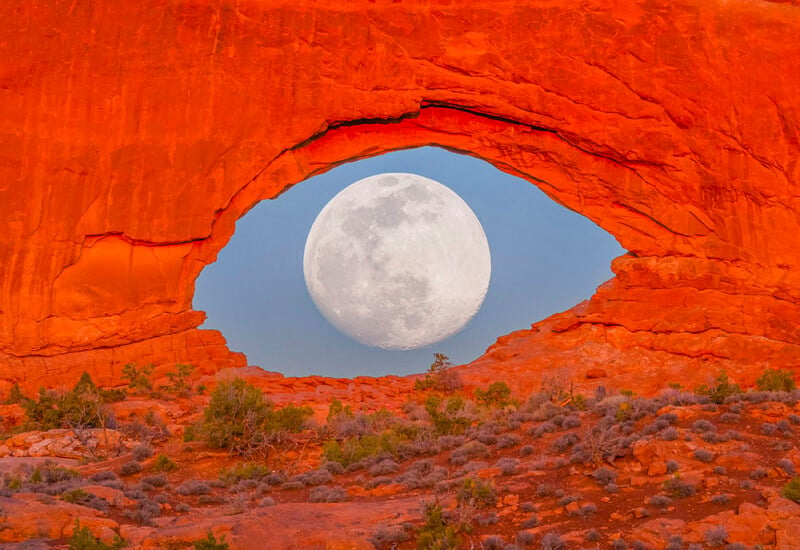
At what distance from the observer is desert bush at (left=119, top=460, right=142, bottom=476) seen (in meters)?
12.0

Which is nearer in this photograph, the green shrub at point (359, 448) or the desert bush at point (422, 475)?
the desert bush at point (422, 475)

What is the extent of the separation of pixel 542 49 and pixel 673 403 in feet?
37.3

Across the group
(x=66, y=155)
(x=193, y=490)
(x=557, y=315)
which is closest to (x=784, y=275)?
(x=557, y=315)

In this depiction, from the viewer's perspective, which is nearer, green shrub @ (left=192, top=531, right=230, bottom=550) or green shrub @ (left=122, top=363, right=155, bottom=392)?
green shrub @ (left=192, top=531, right=230, bottom=550)

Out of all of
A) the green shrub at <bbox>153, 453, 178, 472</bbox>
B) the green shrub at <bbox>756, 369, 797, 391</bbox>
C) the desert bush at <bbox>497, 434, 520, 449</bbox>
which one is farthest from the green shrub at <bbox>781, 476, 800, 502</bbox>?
the green shrub at <bbox>153, 453, 178, 472</bbox>

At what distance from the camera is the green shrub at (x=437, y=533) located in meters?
8.51

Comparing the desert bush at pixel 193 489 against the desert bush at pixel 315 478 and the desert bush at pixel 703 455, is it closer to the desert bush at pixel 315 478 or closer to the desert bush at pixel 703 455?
the desert bush at pixel 315 478

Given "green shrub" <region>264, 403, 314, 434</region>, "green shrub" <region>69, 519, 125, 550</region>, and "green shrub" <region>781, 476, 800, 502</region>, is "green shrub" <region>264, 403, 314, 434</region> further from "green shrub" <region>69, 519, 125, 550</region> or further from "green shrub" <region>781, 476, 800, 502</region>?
"green shrub" <region>781, 476, 800, 502</region>

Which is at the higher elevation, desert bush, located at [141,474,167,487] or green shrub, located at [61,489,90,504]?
desert bush, located at [141,474,167,487]

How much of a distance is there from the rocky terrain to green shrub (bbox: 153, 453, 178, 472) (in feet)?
0.10

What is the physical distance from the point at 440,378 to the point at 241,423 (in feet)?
24.9

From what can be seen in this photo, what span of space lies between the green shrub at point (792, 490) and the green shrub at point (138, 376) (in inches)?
530

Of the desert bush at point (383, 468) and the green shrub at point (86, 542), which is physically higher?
the desert bush at point (383, 468)

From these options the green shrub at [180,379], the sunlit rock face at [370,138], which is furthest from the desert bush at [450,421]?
the sunlit rock face at [370,138]
